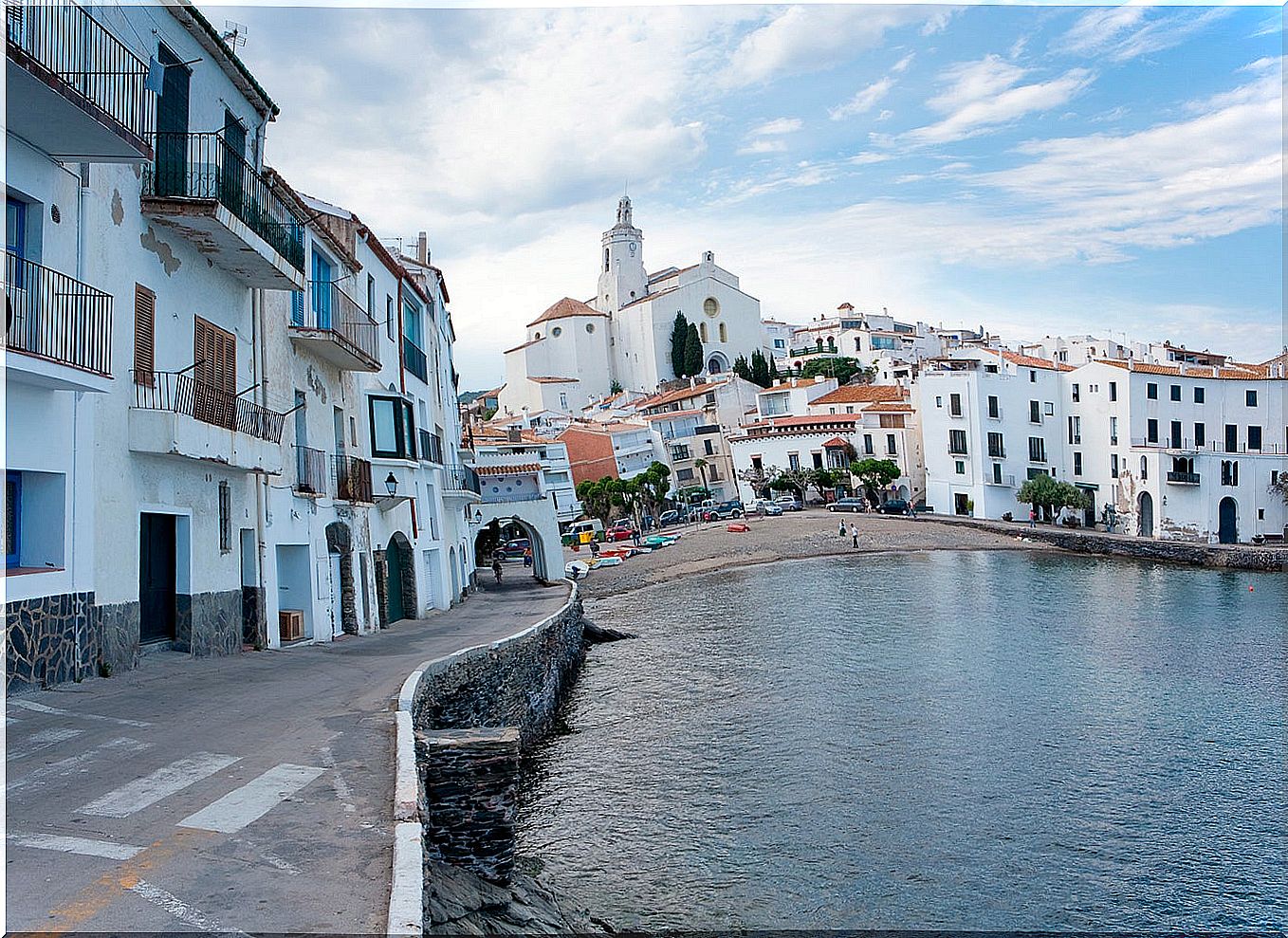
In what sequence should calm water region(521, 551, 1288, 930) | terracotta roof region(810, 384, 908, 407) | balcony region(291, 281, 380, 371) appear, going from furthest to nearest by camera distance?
terracotta roof region(810, 384, 908, 407) → balcony region(291, 281, 380, 371) → calm water region(521, 551, 1288, 930)

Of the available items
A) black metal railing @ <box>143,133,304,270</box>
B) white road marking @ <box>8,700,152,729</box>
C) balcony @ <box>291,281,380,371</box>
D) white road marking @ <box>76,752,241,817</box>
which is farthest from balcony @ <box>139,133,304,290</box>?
white road marking @ <box>76,752,241,817</box>

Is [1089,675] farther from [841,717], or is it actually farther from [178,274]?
[178,274]

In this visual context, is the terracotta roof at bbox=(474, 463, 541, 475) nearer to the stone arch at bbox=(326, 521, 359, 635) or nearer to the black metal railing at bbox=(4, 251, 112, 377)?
the stone arch at bbox=(326, 521, 359, 635)

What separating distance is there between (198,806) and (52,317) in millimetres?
6032

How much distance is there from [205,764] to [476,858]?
117 inches

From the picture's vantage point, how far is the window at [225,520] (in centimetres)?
1750

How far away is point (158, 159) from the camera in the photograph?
1535cm

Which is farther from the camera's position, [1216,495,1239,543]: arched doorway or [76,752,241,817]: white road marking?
[1216,495,1239,543]: arched doorway

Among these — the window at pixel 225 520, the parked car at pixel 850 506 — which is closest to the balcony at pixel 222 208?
Answer: the window at pixel 225 520

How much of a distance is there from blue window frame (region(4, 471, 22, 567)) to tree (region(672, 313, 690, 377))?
106 metres

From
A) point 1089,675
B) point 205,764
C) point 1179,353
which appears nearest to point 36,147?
point 205,764

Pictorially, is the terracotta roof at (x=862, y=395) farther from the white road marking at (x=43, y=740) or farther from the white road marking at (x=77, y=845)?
the white road marking at (x=77, y=845)

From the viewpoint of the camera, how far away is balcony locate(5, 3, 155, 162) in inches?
412

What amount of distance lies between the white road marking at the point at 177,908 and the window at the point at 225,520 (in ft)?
37.8
